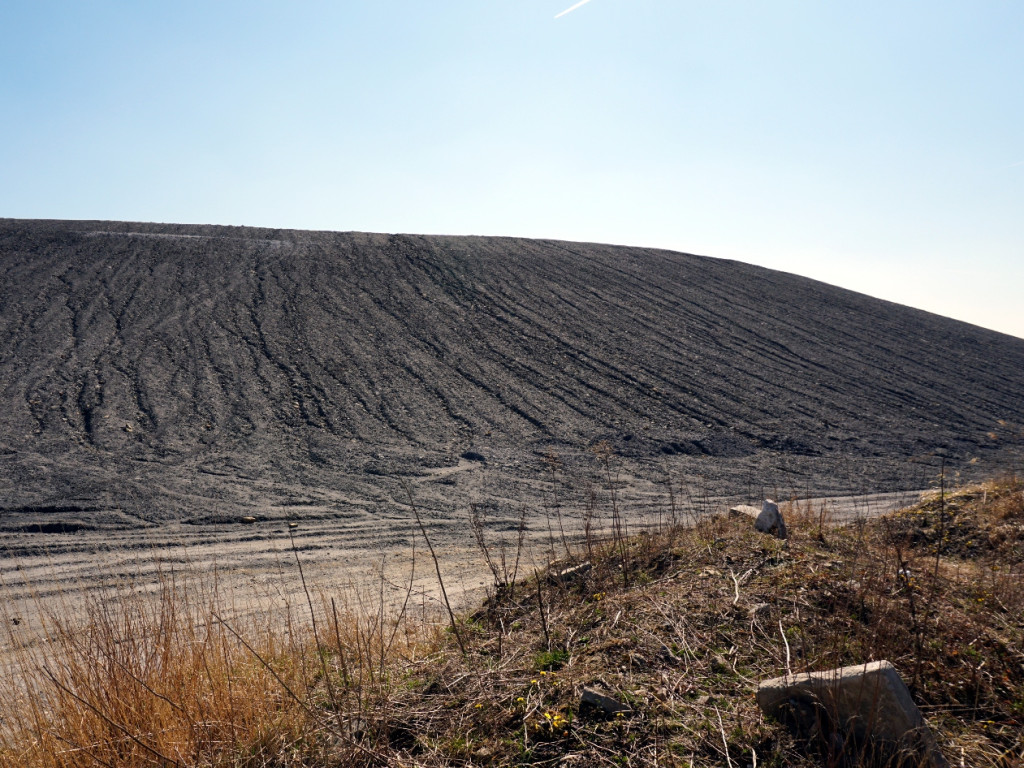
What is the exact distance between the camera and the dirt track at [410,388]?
33.8 feet

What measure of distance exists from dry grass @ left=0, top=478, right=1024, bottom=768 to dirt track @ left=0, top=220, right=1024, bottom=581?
4.36 meters

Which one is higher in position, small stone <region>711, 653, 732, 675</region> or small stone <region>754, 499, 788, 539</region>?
small stone <region>754, 499, 788, 539</region>

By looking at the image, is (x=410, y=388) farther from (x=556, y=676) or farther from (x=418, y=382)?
(x=556, y=676)

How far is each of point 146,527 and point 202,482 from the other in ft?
6.57

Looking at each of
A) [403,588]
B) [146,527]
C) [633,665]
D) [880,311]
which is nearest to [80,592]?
[146,527]

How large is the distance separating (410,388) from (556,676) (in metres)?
12.8

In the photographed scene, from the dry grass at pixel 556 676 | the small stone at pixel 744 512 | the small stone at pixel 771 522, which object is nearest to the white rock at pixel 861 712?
the dry grass at pixel 556 676

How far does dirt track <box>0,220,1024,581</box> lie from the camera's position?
10.3 metres

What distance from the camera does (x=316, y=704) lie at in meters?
3.58

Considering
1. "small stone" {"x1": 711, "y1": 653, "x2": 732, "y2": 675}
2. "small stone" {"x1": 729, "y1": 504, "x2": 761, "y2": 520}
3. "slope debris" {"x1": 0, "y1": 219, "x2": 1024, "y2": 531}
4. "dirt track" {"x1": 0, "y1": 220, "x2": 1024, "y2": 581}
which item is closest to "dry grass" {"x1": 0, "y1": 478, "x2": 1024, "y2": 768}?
"small stone" {"x1": 711, "y1": 653, "x2": 732, "y2": 675}

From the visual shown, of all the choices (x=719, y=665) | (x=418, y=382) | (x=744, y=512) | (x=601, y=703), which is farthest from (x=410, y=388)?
(x=601, y=703)

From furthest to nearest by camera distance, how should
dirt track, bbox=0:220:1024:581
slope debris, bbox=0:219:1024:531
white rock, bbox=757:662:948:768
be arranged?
1. slope debris, bbox=0:219:1024:531
2. dirt track, bbox=0:220:1024:581
3. white rock, bbox=757:662:948:768

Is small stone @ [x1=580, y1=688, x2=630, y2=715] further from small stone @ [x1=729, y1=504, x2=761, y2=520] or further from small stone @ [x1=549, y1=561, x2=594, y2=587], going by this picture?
small stone @ [x1=729, y1=504, x2=761, y2=520]

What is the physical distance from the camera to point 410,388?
1608cm
